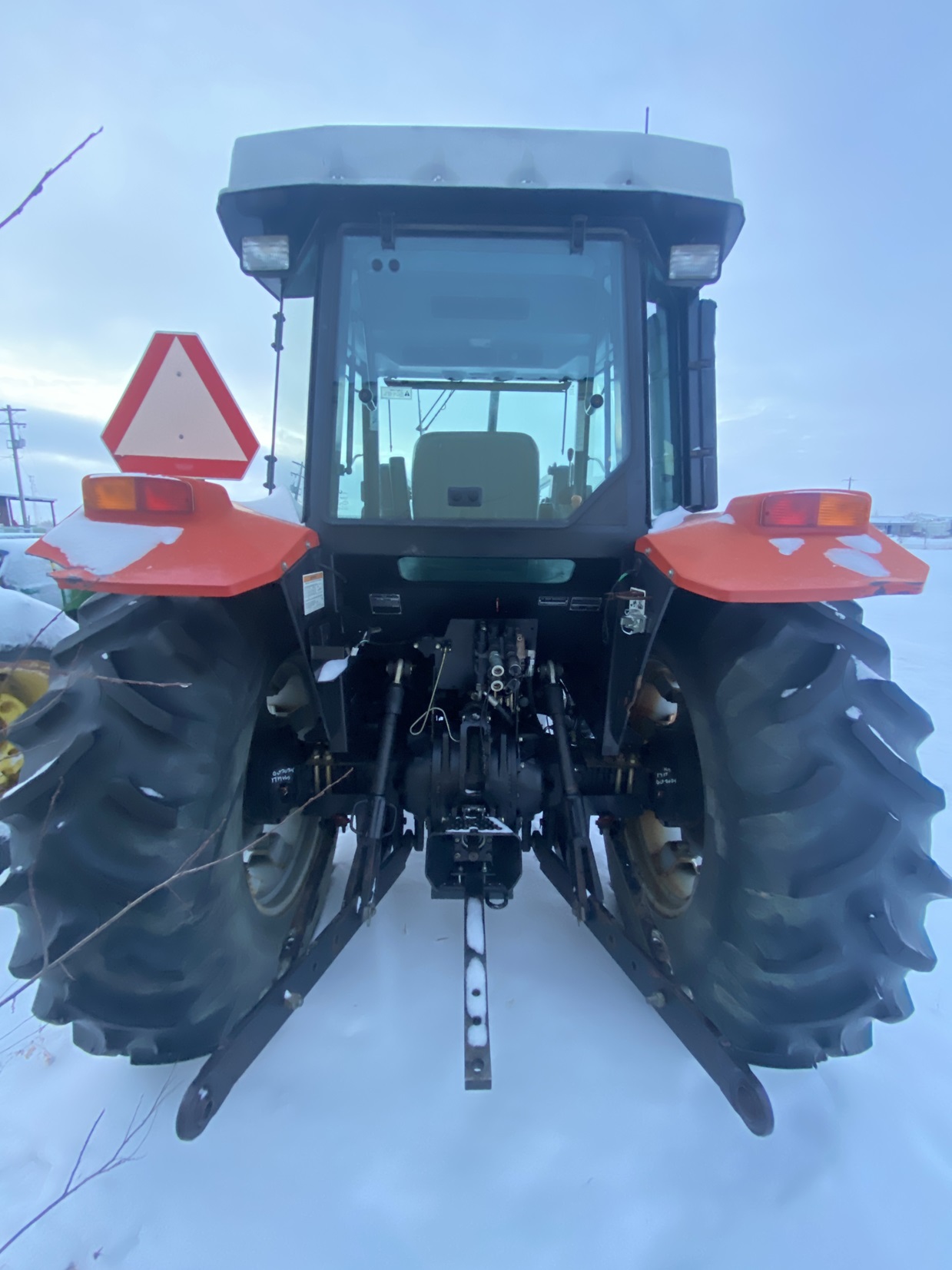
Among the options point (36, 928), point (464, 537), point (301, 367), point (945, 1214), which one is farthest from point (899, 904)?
point (301, 367)

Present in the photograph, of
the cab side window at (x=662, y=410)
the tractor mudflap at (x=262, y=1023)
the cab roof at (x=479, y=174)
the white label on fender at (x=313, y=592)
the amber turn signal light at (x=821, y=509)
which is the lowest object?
the tractor mudflap at (x=262, y=1023)

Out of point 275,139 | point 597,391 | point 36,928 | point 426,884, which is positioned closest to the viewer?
point 36,928

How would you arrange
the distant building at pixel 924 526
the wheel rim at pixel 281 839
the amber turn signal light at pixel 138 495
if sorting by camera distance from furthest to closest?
the distant building at pixel 924 526
the wheel rim at pixel 281 839
the amber turn signal light at pixel 138 495

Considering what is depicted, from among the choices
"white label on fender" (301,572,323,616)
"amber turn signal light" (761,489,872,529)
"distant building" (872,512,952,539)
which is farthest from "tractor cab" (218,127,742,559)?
"distant building" (872,512,952,539)

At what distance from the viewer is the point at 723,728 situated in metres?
1.37

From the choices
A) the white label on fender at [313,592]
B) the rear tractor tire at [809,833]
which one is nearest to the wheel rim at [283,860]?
the white label on fender at [313,592]

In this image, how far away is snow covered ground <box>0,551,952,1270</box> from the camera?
3.96 ft

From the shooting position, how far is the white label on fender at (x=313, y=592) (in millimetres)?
1560

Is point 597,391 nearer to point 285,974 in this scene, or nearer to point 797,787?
point 797,787

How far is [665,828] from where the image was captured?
2281mm

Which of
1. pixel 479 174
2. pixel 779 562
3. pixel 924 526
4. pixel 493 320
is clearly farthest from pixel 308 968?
pixel 924 526

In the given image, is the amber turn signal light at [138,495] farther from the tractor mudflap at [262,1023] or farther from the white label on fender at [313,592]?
the tractor mudflap at [262,1023]

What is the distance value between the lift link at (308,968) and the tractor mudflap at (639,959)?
49 centimetres

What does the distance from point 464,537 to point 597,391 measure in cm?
64
